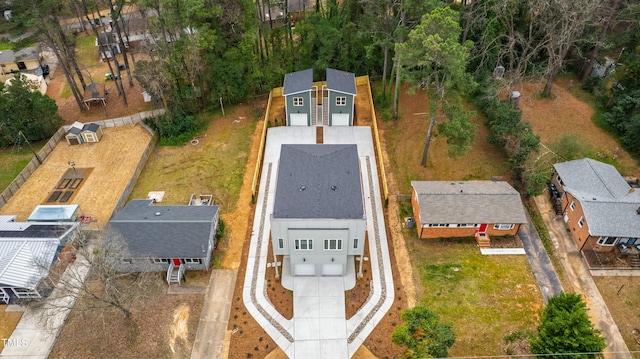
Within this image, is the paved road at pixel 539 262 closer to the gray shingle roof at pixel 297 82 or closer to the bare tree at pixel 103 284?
the gray shingle roof at pixel 297 82

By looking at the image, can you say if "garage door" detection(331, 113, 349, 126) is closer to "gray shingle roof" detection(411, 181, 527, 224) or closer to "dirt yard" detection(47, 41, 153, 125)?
"gray shingle roof" detection(411, 181, 527, 224)

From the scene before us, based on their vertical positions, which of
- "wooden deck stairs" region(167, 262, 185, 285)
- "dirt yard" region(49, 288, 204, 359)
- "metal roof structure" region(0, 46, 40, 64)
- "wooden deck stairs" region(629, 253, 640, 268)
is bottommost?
"dirt yard" region(49, 288, 204, 359)

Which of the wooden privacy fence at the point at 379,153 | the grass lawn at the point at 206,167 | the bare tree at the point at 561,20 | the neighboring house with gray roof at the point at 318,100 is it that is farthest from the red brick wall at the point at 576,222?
the grass lawn at the point at 206,167

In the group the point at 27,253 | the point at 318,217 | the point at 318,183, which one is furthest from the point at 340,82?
the point at 27,253

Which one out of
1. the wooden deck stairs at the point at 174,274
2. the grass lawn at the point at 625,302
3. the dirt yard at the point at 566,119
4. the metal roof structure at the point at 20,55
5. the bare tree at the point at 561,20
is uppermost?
the bare tree at the point at 561,20

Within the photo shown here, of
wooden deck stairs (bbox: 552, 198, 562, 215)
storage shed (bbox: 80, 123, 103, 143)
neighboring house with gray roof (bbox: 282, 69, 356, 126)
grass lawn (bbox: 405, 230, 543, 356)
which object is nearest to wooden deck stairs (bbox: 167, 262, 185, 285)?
grass lawn (bbox: 405, 230, 543, 356)

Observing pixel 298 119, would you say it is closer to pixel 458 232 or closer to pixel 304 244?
pixel 304 244

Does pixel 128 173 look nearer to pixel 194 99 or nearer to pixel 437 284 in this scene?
pixel 194 99
